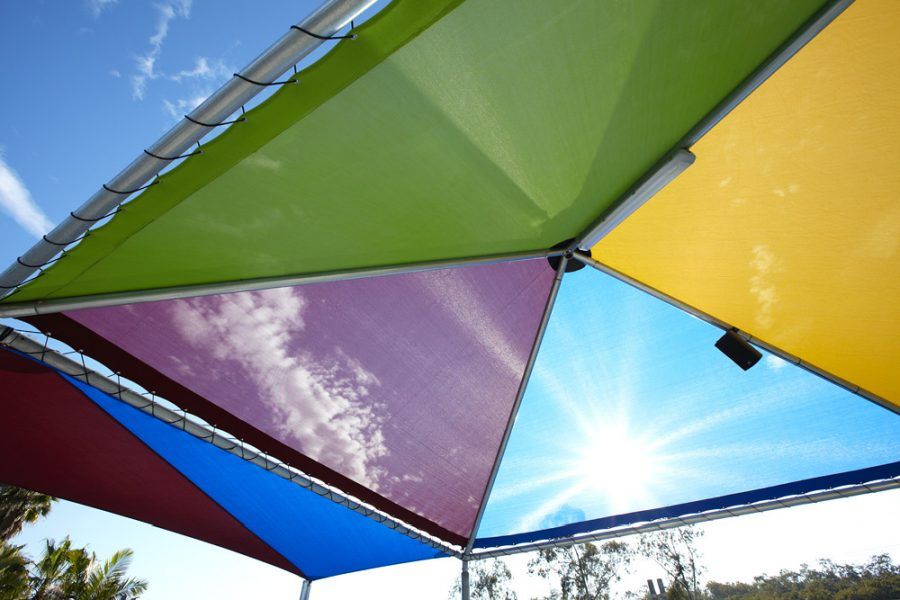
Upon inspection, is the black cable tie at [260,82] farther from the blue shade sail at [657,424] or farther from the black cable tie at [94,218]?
the blue shade sail at [657,424]

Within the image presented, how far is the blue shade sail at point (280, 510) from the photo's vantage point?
150 inches

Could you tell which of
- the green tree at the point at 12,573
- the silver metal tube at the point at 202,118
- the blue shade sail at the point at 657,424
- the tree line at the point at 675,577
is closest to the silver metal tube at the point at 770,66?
the blue shade sail at the point at 657,424

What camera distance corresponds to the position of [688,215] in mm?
2918

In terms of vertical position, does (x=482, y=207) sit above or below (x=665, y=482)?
above

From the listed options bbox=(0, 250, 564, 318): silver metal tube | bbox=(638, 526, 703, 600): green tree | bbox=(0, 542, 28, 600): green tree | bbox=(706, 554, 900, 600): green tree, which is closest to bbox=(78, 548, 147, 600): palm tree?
bbox=(0, 542, 28, 600): green tree

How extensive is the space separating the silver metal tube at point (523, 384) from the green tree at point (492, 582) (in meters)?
21.9

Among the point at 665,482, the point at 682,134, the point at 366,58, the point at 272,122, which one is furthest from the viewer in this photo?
the point at 665,482

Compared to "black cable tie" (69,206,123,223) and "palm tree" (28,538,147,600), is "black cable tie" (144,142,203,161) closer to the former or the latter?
"black cable tie" (69,206,123,223)

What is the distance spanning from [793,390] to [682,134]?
2628mm

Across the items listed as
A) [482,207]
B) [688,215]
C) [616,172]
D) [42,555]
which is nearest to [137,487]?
[482,207]

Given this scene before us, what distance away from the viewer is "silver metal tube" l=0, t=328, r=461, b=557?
2621 millimetres

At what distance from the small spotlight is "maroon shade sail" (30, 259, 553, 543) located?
134cm

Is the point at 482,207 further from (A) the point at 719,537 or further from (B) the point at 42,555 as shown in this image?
(A) the point at 719,537

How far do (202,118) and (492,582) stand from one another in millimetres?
27986
